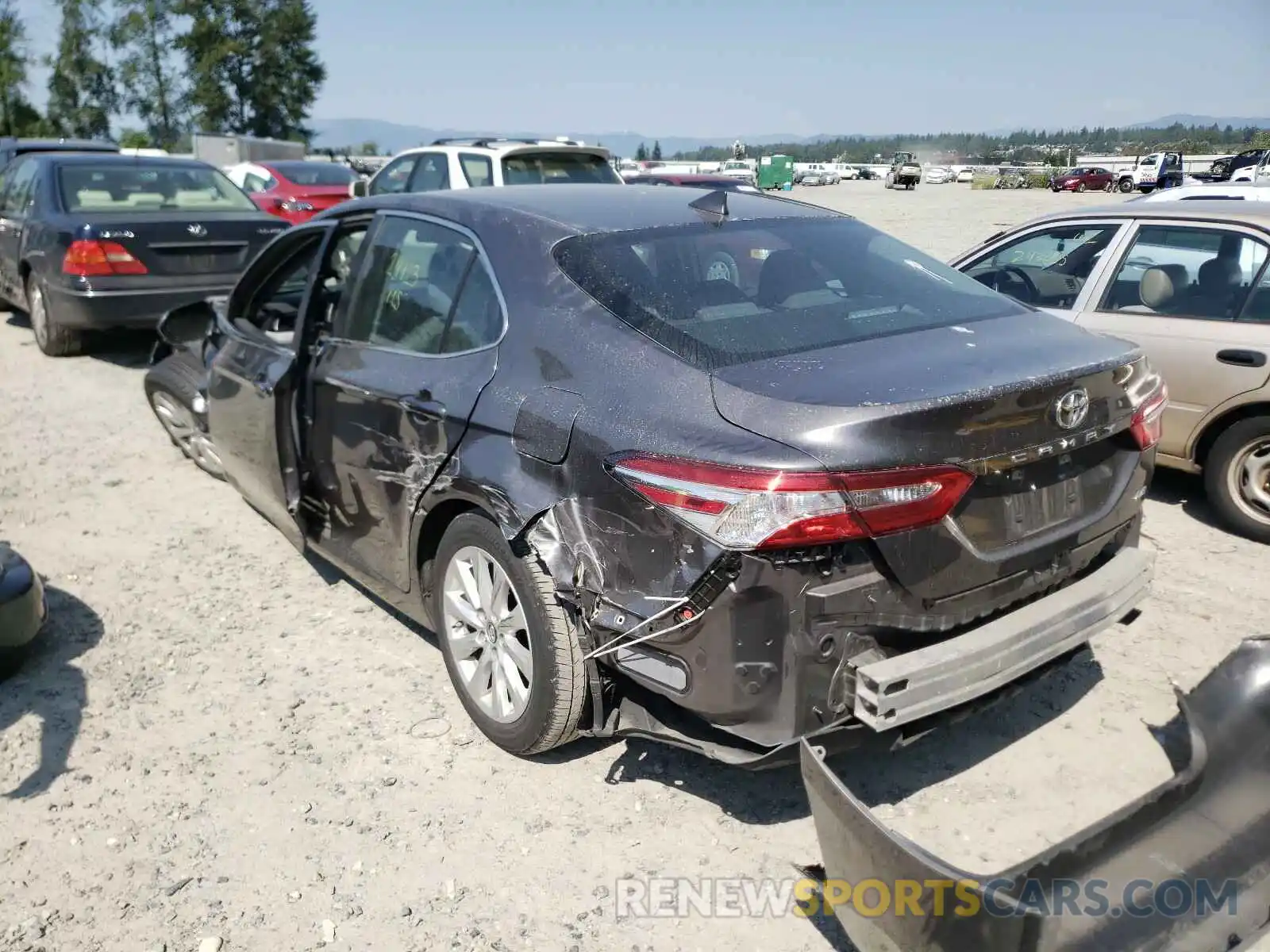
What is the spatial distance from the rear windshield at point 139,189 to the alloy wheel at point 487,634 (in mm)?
6861

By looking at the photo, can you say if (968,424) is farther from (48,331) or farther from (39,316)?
(39,316)

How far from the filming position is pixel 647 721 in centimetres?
276

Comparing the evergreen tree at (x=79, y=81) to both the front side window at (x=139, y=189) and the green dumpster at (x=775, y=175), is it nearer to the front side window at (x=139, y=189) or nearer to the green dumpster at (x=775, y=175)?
the green dumpster at (x=775, y=175)

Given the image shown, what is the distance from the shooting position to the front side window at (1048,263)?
17.9 ft

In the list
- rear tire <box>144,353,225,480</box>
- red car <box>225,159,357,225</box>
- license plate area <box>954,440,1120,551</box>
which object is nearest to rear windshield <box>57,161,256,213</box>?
rear tire <box>144,353,225,480</box>

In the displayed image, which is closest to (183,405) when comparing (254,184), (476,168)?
(476,168)

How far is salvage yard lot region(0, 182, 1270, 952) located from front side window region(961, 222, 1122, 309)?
173cm

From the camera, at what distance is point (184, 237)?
8.16 m

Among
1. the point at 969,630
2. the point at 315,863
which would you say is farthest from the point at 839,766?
the point at 315,863

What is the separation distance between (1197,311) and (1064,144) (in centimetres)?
9560

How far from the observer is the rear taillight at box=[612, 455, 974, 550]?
2262 mm

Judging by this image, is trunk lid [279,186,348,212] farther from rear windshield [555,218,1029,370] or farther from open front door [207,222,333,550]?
rear windshield [555,218,1029,370]

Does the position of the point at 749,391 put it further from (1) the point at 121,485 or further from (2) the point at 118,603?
(1) the point at 121,485

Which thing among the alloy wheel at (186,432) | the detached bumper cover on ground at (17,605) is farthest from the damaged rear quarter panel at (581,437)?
the alloy wheel at (186,432)
